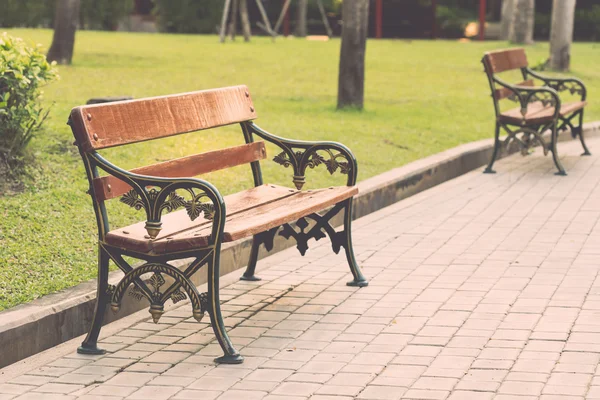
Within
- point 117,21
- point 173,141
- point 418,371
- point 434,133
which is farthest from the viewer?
point 117,21

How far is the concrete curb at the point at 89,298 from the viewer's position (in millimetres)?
5160

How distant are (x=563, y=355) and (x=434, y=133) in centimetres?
734

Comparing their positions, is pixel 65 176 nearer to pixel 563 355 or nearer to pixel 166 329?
pixel 166 329

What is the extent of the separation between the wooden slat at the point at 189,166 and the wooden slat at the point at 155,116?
0.15 metres

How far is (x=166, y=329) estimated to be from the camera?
5758 millimetres

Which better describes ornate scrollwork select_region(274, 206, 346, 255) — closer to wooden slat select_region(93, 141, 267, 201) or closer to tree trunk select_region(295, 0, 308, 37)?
wooden slat select_region(93, 141, 267, 201)

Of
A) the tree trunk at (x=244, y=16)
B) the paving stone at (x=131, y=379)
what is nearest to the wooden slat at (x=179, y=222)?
the paving stone at (x=131, y=379)

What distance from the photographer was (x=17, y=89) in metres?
7.67

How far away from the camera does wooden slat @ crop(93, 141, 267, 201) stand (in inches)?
212

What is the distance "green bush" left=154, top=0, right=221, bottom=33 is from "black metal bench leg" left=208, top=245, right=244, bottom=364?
31.1 meters

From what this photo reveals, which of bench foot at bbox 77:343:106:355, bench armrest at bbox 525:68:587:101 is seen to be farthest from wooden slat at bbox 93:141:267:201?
bench armrest at bbox 525:68:587:101

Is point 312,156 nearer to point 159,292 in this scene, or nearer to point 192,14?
point 159,292

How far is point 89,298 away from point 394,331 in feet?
4.91

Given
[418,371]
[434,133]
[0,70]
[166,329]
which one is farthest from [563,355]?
[434,133]
